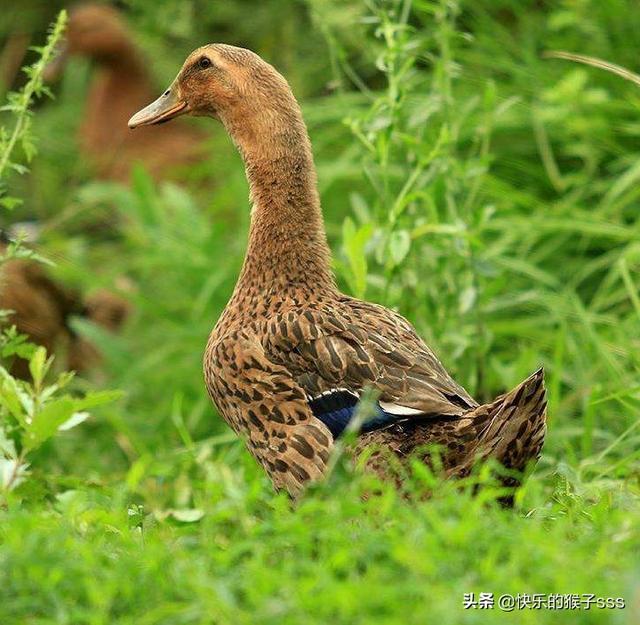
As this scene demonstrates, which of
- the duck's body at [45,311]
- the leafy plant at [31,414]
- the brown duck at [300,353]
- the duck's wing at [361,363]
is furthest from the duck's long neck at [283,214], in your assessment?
the duck's body at [45,311]

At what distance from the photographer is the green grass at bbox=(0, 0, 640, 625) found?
274cm

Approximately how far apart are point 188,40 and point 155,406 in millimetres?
3092

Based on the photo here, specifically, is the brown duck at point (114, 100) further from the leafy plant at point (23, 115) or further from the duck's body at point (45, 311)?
the leafy plant at point (23, 115)

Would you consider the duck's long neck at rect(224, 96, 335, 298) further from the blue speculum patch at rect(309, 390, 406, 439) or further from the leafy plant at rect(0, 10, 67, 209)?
the leafy plant at rect(0, 10, 67, 209)

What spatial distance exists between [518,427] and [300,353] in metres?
0.71

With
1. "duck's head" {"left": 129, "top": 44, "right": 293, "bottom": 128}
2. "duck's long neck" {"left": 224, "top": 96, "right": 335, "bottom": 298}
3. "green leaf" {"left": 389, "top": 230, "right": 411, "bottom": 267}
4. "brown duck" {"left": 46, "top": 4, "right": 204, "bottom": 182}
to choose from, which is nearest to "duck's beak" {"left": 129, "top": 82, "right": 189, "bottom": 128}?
"duck's head" {"left": 129, "top": 44, "right": 293, "bottom": 128}

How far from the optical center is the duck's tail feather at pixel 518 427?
3305mm

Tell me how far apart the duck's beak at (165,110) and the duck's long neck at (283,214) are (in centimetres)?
36

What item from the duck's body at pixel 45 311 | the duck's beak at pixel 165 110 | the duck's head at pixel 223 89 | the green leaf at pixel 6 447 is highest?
→ the duck's head at pixel 223 89

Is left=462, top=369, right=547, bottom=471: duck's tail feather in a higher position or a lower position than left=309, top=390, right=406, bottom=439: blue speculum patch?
higher

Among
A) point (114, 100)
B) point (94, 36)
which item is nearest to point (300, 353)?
point (114, 100)

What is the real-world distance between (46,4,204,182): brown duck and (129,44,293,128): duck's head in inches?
174

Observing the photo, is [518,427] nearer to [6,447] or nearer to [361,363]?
[361,363]

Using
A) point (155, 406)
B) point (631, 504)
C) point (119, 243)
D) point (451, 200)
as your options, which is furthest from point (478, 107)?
point (631, 504)
